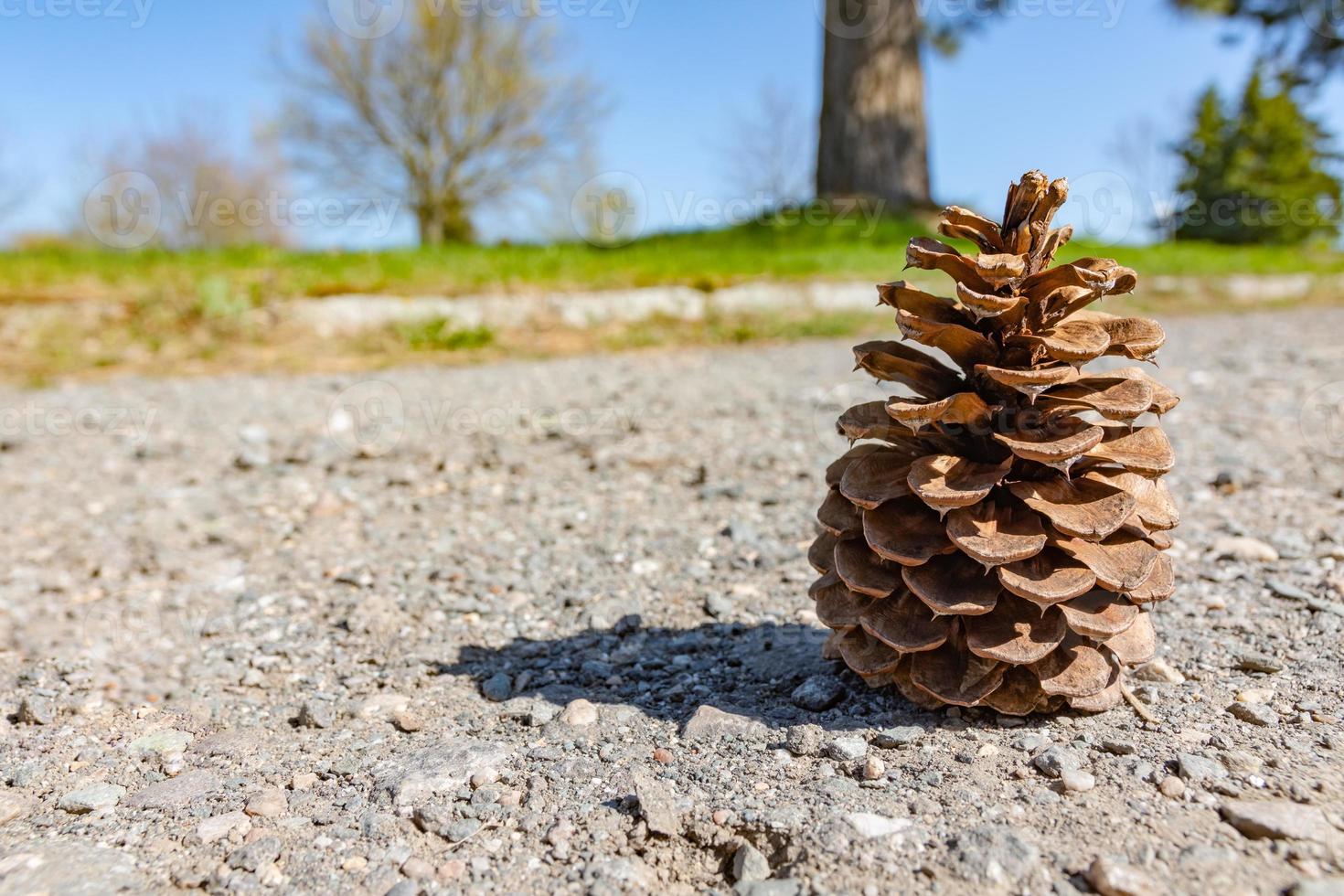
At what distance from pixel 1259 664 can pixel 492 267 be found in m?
5.60

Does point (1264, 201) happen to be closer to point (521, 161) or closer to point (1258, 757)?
point (521, 161)

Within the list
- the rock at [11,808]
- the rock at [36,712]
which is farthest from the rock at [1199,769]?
the rock at [36,712]

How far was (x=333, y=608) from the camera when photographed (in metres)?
2.42

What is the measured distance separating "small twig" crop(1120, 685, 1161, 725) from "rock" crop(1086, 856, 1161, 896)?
47 centimetres

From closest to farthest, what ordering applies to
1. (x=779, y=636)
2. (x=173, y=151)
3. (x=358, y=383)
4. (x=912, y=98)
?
(x=779, y=636), (x=358, y=383), (x=912, y=98), (x=173, y=151)

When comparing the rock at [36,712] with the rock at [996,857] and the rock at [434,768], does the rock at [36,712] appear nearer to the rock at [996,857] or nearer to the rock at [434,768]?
the rock at [434,768]

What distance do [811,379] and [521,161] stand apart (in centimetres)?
1631

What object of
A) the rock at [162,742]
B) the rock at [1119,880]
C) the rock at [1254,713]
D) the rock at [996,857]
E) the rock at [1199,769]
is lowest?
the rock at [162,742]

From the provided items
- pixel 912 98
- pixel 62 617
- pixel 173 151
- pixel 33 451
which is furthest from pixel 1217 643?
pixel 173 151

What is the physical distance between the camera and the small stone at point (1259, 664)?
1.77 meters

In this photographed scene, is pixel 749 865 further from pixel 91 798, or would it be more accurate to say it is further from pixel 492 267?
pixel 492 267

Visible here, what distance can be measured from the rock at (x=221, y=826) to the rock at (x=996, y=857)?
108 cm

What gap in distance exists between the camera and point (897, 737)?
1.57 metres

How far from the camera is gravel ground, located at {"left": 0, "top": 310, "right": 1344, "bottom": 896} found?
1311 millimetres
